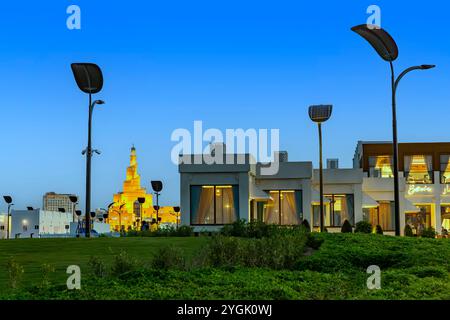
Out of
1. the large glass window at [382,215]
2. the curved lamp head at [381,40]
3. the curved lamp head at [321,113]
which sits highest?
the curved lamp head at [381,40]

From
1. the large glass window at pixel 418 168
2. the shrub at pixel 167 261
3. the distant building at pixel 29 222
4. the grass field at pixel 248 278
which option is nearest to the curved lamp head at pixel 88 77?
the grass field at pixel 248 278

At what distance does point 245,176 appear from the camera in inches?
1489

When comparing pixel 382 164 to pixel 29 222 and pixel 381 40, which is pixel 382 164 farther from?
pixel 29 222

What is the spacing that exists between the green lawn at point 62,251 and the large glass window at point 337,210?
23831mm

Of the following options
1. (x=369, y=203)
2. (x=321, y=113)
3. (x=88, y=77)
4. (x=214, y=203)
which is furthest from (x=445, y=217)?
(x=88, y=77)

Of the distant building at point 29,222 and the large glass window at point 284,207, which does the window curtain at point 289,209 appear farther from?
the distant building at point 29,222

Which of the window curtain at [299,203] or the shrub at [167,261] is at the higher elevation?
the window curtain at [299,203]

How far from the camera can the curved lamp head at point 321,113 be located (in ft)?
128

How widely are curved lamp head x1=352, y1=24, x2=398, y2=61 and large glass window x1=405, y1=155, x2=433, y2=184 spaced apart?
35.0 m

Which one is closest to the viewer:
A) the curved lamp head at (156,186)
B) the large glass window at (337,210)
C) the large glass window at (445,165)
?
the curved lamp head at (156,186)

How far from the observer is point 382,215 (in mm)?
50594

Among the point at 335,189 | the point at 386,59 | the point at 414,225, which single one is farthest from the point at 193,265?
the point at 414,225
